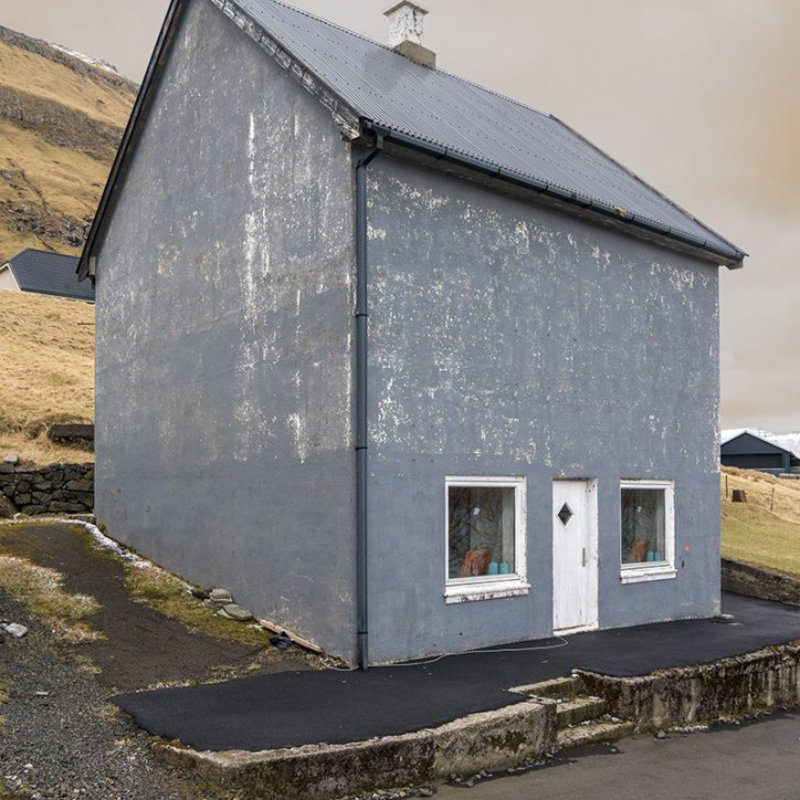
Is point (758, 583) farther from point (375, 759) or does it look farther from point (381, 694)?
point (375, 759)

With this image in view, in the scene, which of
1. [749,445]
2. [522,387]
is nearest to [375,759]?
[522,387]

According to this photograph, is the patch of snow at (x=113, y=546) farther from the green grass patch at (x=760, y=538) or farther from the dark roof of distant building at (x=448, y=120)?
the green grass patch at (x=760, y=538)

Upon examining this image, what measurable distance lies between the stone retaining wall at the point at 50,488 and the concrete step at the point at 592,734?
1255 cm

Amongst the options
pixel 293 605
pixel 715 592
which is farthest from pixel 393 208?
pixel 715 592

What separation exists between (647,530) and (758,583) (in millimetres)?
4426

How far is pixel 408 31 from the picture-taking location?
54.9 ft

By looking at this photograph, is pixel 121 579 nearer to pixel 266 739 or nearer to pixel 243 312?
pixel 243 312

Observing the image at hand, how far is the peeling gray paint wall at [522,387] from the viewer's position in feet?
34.6

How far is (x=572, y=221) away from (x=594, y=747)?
7338 mm

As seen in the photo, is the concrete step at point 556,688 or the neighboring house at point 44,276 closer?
the concrete step at point 556,688

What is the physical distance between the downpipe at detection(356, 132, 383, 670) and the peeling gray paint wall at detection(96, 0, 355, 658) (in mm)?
120

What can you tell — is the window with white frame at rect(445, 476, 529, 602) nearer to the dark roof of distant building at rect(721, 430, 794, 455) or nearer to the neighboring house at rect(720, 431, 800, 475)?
the neighboring house at rect(720, 431, 800, 475)

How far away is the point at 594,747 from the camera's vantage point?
28.6ft

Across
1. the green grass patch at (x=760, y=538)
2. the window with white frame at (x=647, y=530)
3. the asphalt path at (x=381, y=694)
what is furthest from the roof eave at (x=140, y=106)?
the green grass patch at (x=760, y=538)
